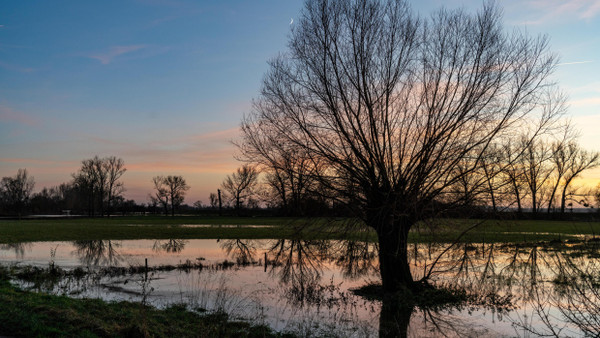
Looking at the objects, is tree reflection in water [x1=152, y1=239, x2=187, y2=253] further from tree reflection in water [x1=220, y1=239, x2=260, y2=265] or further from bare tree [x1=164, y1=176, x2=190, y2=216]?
bare tree [x1=164, y1=176, x2=190, y2=216]

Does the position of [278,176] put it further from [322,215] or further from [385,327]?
[385,327]

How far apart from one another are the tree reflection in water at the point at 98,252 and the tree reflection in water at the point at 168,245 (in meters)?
2.95

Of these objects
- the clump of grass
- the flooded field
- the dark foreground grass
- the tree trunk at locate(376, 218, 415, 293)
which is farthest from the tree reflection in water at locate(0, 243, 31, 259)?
the clump of grass

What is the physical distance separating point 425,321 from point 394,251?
3.39 m

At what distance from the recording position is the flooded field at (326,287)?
12812 mm

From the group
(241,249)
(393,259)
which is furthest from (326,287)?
(241,249)

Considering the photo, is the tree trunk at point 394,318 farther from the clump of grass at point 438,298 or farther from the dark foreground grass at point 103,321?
the dark foreground grass at point 103,321

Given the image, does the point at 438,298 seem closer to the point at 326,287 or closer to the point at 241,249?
the point at 326,287

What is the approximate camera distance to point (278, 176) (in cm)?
1608

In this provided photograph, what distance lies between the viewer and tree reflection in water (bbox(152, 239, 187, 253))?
32.6 metres

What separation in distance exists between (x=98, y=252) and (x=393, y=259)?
895 inches

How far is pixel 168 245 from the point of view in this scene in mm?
36281

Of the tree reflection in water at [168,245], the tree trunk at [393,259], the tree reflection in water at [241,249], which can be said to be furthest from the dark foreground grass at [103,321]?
the tree reflection in water at [168,245]

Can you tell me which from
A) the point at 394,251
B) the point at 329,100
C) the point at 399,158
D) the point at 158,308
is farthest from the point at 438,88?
the point at 158,308
